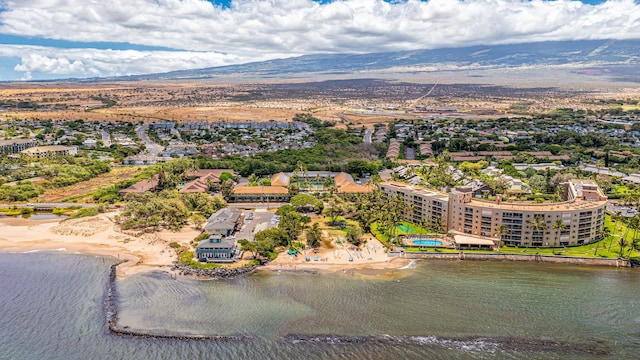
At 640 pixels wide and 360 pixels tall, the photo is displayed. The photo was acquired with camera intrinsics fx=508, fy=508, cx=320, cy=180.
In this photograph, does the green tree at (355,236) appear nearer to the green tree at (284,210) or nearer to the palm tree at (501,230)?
the green tree at (284,210)

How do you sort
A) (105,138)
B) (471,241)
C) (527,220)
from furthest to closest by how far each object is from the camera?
(105,138), (527,220), (471,241)

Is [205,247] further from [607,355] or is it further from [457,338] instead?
[607,355]

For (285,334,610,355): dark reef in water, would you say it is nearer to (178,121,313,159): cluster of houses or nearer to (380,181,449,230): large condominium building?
(380,181,449,230): large condominium building

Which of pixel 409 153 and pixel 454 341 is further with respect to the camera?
pixel 409 153

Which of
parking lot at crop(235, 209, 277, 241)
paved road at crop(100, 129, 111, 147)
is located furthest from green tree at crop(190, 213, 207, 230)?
paved road at crop(100, 129, 111, 147)

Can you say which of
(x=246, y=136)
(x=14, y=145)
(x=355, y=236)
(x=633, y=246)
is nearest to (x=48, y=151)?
(x=14, y=145)

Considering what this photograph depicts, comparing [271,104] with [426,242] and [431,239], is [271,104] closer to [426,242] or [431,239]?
[431,239]
